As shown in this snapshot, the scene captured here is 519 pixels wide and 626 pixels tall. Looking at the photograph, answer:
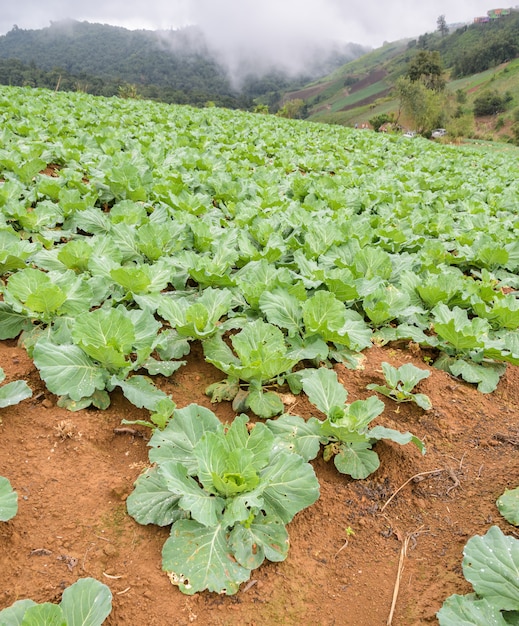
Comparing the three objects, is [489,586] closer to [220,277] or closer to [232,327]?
[232,327]

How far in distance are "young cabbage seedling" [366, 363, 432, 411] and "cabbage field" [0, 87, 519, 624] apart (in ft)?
0.04

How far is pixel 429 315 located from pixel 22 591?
139 inches

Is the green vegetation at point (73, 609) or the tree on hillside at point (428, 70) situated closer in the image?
the green vegetation at point (73, 609)

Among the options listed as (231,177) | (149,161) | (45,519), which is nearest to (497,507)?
(45,519)

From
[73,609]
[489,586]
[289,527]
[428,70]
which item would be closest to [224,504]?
[289,527]

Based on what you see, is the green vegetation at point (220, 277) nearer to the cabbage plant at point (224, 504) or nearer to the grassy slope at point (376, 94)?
the cabbage plant at point (224, 504)

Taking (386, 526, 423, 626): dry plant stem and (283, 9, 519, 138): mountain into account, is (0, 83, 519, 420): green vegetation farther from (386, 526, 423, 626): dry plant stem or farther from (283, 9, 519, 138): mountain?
(283, 9, 519, 138): mountain

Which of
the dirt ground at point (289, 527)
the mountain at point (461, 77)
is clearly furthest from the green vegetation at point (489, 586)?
the mountain at point (461, 77)

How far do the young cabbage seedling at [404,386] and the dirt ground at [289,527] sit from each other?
0.10m

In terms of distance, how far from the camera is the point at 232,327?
312cm

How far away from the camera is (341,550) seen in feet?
6.50

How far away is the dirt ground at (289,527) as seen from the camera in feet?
5.55

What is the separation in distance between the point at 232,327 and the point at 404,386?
1.21 meters

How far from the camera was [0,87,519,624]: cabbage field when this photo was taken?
1.94 meters
